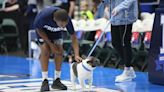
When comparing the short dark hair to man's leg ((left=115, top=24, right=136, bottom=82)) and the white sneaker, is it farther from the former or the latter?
the white sneaker

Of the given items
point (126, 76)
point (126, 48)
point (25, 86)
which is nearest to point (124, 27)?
point (126, 48)

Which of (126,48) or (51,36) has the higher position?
(51,36)

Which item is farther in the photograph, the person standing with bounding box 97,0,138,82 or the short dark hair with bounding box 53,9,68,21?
the person standing with bounding box 97,0,138,82

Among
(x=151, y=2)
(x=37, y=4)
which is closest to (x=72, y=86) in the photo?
(x=151, y=2)

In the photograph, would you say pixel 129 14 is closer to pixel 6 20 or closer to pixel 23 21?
pixel 23 21

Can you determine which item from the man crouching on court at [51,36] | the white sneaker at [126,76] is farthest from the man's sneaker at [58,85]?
the white sneaker at [126,76]

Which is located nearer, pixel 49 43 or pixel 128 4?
pixel 49 43

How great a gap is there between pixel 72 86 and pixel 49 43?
652 mm

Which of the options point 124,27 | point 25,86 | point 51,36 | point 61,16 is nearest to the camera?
point 61,16

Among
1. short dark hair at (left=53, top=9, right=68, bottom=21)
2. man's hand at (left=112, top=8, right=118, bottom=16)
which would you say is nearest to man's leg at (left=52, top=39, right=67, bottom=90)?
short dark hair at (left=53, top=9, right=68, bottom=21)

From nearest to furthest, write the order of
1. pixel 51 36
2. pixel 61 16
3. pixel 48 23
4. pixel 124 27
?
pixel 61 16
pixel 48 23
pixel 51 36
pixel 124 27

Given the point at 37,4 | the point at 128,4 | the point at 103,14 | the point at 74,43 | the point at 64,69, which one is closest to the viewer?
the point at 74,43

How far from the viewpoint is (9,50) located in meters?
13.8

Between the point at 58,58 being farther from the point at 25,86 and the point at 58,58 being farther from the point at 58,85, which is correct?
the point at 25,86
